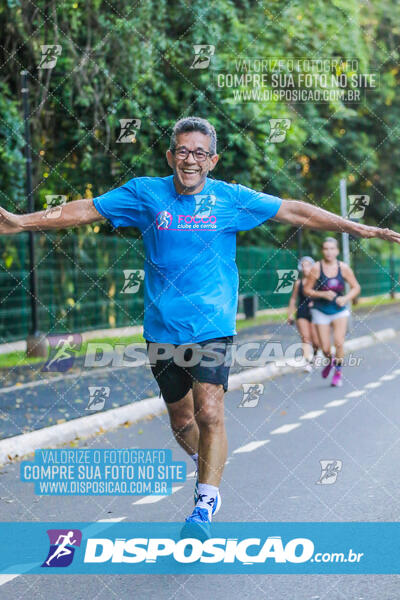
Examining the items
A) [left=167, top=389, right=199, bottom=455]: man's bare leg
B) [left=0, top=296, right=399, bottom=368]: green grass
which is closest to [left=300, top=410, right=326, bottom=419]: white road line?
[left=167, top=389, right=199, bottom=455]: man's bare leg

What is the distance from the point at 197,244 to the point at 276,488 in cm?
Result: 254

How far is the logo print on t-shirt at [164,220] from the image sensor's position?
18.7 ft

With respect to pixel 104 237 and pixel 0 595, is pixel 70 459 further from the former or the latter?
pixel 104 237

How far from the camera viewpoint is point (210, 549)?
5754mm

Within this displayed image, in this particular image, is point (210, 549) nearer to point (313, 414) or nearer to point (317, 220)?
point (317, 220)

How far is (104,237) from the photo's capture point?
2403 cm

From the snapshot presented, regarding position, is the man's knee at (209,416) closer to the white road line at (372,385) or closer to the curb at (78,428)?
the curb at (78,428)

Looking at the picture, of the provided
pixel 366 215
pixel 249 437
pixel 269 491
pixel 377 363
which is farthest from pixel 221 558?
pixel 366 215

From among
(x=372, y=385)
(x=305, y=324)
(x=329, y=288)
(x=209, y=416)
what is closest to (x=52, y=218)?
(x=209, y=416)

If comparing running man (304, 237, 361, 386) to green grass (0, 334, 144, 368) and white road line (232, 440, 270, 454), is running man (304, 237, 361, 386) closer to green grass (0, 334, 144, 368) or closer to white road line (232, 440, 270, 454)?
white road line (232, 440, 270, 454)

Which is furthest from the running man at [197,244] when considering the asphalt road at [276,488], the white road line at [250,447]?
the white road line at [250,447]

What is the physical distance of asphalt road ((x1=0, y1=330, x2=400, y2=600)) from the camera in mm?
5207

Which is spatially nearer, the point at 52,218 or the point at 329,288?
the point at 52,218

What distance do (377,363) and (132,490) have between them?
10.9m
